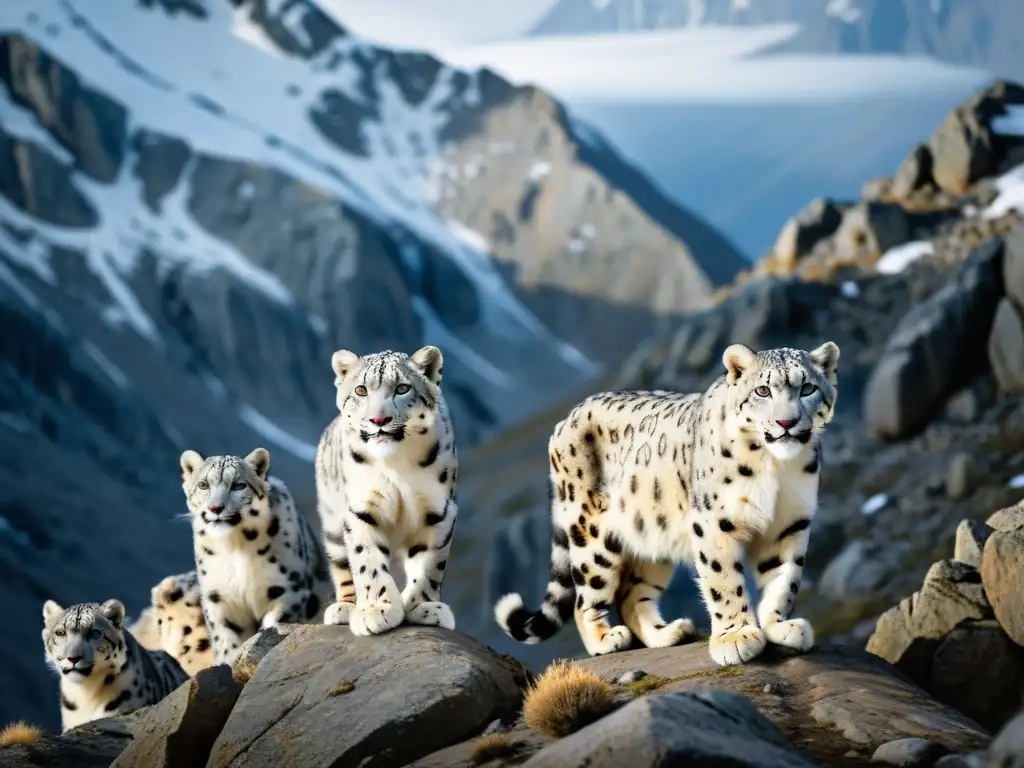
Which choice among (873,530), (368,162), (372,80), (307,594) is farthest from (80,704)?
(372,80)

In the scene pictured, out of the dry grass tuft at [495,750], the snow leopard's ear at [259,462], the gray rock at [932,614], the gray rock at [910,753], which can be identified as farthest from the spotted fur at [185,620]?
the gray rock at [910,753]

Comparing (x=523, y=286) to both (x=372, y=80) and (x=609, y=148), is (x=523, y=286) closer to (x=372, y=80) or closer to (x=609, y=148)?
(x=609, y=148)

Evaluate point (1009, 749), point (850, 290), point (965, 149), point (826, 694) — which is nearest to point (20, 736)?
point (826, 694)

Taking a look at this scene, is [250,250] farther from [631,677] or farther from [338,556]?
[631,677]

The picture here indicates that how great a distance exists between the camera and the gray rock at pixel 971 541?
15078 millimetres

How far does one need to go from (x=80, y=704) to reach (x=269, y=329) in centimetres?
11470

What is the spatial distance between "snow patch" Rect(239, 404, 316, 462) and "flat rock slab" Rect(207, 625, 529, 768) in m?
102

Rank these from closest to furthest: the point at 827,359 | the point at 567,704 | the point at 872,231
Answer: the point at 567,704, the point at 827,359, the point at 872,231

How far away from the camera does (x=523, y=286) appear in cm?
15650

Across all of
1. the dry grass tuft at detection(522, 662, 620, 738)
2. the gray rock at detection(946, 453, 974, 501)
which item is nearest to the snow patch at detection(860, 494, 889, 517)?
the gray rock at detection(946, 453, 974, 501)

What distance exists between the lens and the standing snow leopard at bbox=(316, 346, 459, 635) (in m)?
12.1

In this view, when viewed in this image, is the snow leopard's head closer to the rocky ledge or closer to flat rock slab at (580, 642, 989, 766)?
the rocky ledge

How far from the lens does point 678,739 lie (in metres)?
8.62

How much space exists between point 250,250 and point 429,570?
127885mm
